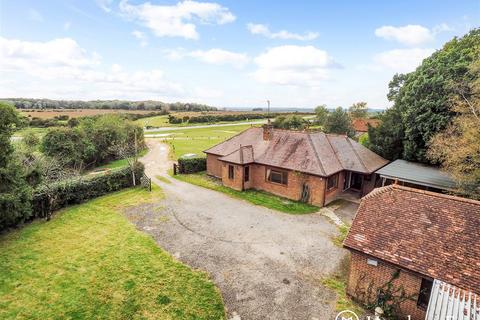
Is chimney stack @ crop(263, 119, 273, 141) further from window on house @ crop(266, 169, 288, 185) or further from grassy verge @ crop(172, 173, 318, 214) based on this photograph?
grassy verge @ crop(172, 173, 318, 214)

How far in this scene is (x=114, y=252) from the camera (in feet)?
43.4

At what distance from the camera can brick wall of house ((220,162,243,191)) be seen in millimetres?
22703

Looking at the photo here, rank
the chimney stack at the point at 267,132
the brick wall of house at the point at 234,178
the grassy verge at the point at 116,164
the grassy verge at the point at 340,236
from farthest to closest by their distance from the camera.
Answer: the grassy verge at the point at 116,164
the chimney stack at the point at 267,132
the brick wall of house at the point at 234,178
the grassy verge at the point at 340,236

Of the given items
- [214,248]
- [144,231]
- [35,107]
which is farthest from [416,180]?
[35,107]

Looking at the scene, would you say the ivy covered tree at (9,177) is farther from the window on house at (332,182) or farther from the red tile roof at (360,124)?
the red tile roof at (360,124)

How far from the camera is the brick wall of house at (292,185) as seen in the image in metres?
19.5

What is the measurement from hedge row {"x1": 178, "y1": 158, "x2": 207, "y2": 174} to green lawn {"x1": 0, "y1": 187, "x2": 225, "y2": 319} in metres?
12.4

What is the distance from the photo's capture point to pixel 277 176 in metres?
21.9

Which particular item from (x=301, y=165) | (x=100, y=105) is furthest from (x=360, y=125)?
(x=100, y=105)

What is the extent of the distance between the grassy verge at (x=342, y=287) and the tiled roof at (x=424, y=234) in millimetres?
2143

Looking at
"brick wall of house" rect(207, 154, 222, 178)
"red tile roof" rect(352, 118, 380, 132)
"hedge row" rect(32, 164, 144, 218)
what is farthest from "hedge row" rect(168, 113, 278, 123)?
"hedge row" rect(32, 164, 144, 218)

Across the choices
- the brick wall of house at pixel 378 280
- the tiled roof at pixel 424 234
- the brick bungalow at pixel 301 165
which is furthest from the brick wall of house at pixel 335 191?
the brick wall of house at pixel 378 280

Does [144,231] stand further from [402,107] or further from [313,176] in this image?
[402,107]

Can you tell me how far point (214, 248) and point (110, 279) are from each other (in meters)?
4.93
